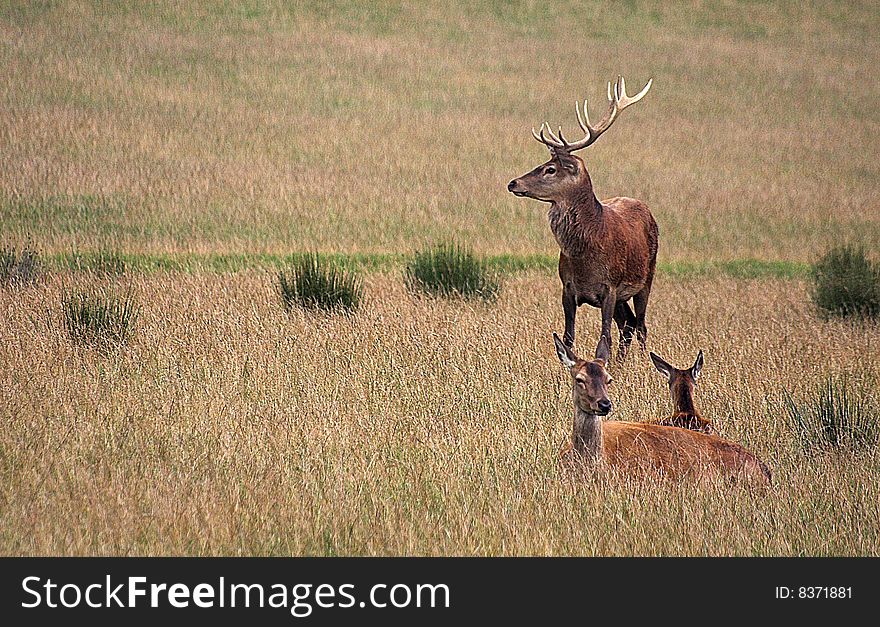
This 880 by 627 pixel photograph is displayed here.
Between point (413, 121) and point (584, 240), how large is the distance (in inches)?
864

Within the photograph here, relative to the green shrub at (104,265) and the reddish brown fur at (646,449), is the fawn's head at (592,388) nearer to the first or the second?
the reddish brown fur at (646,449)

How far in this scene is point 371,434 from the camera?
259 inches

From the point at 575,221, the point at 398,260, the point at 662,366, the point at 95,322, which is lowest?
the point at 662,366

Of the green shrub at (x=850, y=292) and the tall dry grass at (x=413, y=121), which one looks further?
the tall dry grass at (x=413, y=121)

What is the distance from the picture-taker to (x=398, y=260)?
16.5 meters

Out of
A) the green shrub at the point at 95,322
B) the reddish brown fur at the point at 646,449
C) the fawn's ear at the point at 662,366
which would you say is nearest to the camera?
the reddish brown fur at the point at 646,449

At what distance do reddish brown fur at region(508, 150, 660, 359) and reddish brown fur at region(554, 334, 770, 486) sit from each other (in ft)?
7.98

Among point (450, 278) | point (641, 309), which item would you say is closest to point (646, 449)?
point (641, 309)

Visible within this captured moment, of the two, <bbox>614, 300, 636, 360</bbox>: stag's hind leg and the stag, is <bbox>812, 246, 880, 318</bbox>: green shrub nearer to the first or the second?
<bbox>614, 300, 636, 360</bbox>: stag's hind leg

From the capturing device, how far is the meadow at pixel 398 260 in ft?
17.5

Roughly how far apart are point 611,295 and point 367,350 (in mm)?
1876

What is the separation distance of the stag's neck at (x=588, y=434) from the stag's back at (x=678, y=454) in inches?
2.8

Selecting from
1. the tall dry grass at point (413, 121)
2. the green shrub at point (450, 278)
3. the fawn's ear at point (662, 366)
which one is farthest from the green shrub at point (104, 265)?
the fawn's ear at point (662, 366)

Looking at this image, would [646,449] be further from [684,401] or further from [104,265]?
[104,265]
